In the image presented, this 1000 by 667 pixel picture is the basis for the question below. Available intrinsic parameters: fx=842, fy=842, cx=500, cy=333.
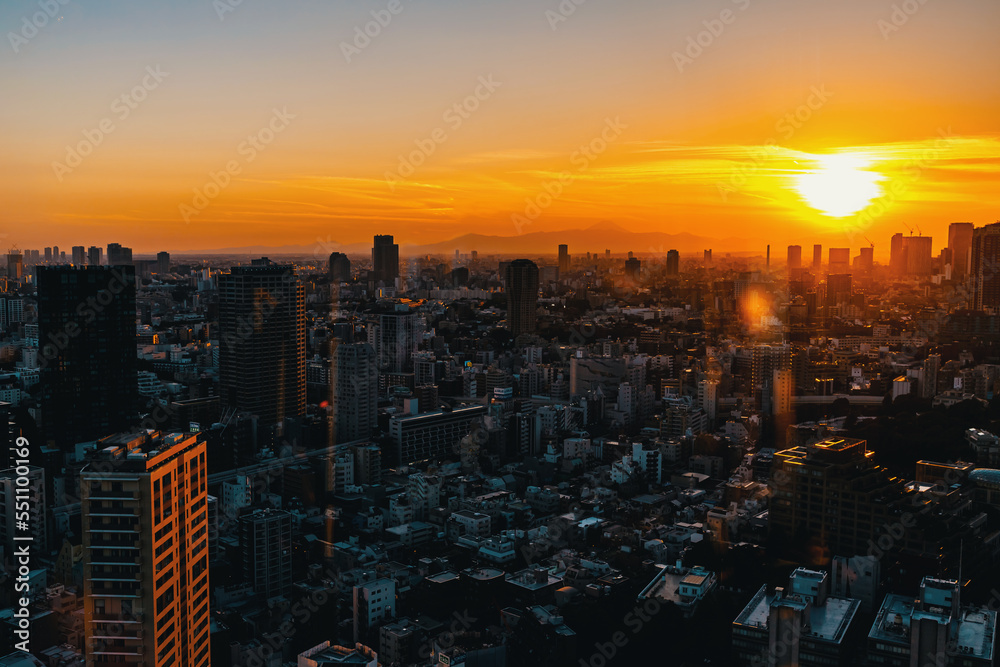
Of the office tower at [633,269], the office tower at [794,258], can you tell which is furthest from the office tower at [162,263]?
the office tower at [794,258]

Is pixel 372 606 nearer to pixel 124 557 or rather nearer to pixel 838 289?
pixel 124 557

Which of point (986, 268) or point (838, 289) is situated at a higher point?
point (986, 268)

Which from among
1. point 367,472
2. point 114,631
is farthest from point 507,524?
point 114,631

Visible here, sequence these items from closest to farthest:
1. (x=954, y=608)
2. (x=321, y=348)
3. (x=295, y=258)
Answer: (x=954, y=608) → (x=321, y=348) → (x=295, y=258)

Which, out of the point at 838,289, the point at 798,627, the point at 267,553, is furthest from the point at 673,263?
the point at 798,627

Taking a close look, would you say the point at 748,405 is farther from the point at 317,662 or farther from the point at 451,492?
the point at 317,662

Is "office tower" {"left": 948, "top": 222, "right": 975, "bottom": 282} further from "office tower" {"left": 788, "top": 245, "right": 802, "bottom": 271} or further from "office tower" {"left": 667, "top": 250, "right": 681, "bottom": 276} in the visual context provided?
"office tower" {"left": 667, "top": 250, "right": 681, "bottom": 276}
